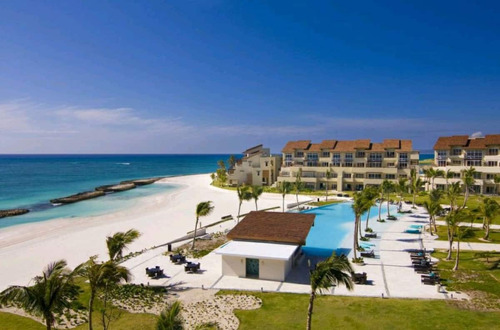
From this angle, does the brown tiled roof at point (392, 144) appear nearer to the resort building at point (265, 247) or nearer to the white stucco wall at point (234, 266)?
the resort building at point (265, 247)

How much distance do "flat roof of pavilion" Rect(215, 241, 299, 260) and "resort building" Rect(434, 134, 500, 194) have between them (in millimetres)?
50453

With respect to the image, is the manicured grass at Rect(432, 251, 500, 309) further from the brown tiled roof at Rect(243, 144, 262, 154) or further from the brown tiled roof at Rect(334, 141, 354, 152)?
the brown tiled roof at Rect(243, 144, 262, 154)

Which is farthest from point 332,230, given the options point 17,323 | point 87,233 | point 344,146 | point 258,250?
point 344,146

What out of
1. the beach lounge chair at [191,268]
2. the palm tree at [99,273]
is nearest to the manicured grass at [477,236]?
the beach lounge chair at [191,268]

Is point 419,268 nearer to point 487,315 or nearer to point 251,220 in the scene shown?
point 487,315

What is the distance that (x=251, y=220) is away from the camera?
29016 mm

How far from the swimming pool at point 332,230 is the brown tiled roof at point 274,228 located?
462 cm

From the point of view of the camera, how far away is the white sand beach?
100 feet

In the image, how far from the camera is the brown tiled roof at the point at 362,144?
7238 cm

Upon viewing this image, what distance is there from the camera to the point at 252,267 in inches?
974

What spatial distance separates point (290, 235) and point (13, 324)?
18190 millimetres

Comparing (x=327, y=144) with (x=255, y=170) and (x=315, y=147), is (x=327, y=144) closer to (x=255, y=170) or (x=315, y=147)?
(x=315, y=147)

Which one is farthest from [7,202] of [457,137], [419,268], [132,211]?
[457,137]

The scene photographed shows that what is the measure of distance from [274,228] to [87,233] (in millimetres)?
26575
